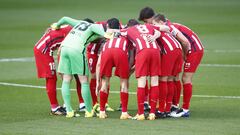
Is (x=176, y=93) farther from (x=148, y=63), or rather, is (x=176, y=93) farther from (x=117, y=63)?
(x=117, y=63)

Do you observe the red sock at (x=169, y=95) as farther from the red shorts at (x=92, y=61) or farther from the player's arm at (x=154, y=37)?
the red shorts at (x=92, y=61)

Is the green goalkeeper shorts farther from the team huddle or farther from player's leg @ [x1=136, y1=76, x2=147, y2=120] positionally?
player's leg @ [x1=136, y1=76, x2=147, y2=120]

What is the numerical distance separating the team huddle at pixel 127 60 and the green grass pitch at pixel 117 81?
0.46 meters

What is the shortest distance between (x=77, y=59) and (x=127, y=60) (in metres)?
1.02

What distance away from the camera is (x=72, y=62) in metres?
19.1

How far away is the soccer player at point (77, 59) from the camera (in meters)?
19.1

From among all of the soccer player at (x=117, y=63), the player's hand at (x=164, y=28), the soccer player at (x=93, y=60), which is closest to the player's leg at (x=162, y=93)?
the soccer player at (x=117, y=63)

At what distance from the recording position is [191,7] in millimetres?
53250

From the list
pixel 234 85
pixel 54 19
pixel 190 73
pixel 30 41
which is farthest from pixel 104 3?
pixel 190 73

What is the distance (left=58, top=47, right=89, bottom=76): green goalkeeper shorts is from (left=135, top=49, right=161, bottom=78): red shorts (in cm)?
113

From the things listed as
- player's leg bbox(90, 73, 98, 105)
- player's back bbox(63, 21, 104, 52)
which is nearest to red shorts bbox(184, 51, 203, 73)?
player's back bbox(63, 21, 104, 52)

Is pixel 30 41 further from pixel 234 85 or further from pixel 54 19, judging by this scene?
pixel 234 85

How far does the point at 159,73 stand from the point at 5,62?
11526 millimetres

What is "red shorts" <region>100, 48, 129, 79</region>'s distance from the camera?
18750mm
